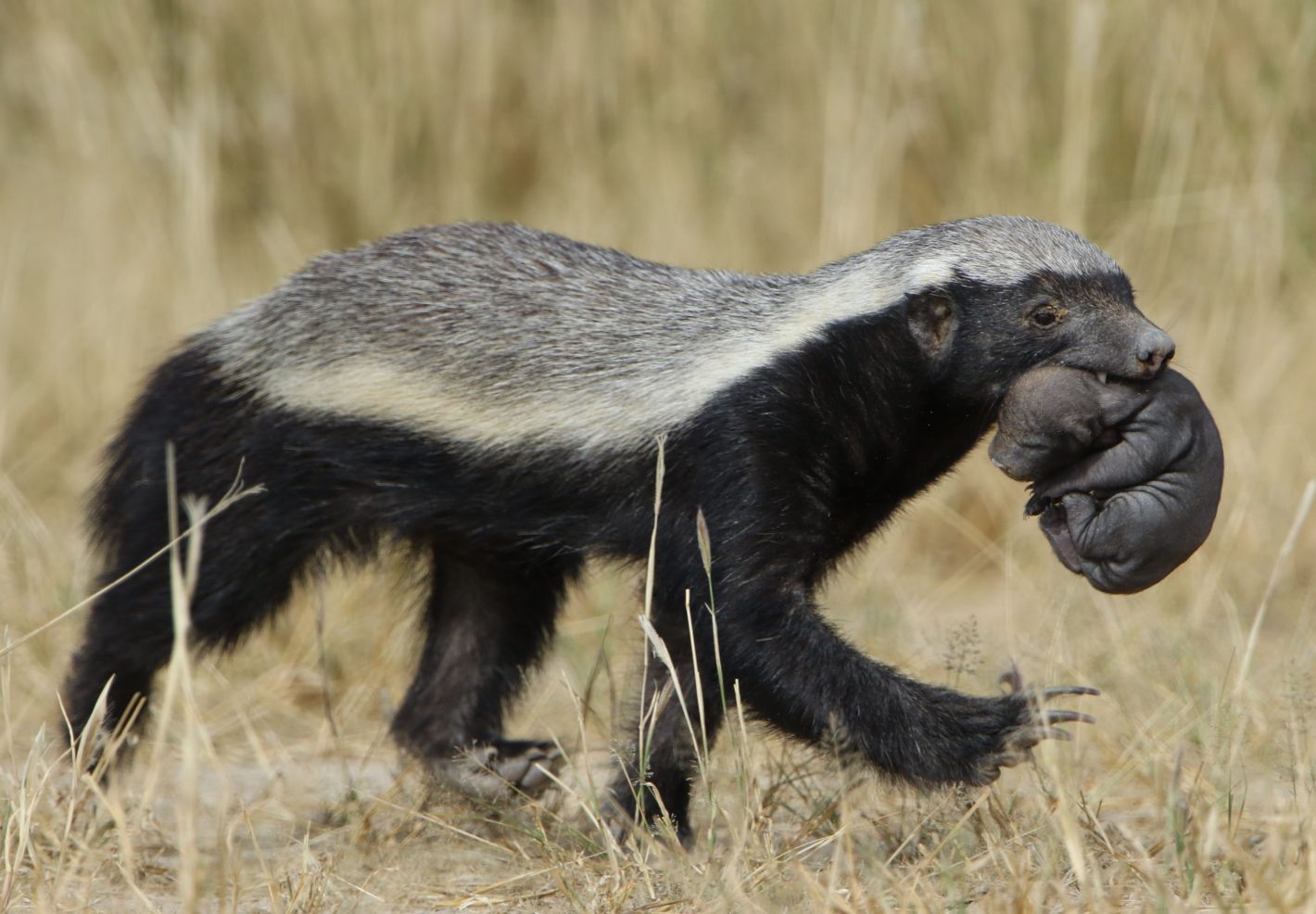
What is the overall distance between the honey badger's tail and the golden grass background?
294 millimetres

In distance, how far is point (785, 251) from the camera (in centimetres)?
775

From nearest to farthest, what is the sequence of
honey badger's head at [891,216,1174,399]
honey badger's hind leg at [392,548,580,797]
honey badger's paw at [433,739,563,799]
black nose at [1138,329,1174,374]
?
1. black nose at [1138,329,1174,374]
2. honey badger's head at [891,216,1174,399]
3. honey badger's paw at [433,739,563,799]
4. honey badger's hind leg at [392,548,580,797]

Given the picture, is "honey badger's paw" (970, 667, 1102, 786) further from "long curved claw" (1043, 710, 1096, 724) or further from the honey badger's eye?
the honey badger's eye

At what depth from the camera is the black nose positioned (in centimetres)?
347

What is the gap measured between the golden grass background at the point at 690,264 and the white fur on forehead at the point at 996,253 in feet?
2.78

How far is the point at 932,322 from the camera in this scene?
3842 millimetres

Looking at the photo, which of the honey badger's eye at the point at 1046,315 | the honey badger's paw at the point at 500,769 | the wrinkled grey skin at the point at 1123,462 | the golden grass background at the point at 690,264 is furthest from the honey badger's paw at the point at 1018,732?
the honey badger's paw at the point at 500,769

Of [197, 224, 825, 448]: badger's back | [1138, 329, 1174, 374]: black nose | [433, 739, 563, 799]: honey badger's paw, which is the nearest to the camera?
[1138, 329, 1174, 374]: black nose

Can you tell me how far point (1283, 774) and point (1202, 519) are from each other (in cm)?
74

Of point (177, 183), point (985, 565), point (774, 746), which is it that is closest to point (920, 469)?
point (774, 746)

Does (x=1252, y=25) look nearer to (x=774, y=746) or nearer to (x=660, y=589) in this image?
(x=774, y=746)

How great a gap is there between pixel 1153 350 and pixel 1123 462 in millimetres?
237

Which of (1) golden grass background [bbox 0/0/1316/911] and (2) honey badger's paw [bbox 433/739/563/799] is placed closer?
(1) golden grass background [bbox 0/0/1316/911]

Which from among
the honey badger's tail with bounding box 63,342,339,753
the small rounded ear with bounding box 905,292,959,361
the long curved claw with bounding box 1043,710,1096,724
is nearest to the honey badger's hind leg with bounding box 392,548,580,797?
the honey badger's tail with bounding box 63,342,339,753
